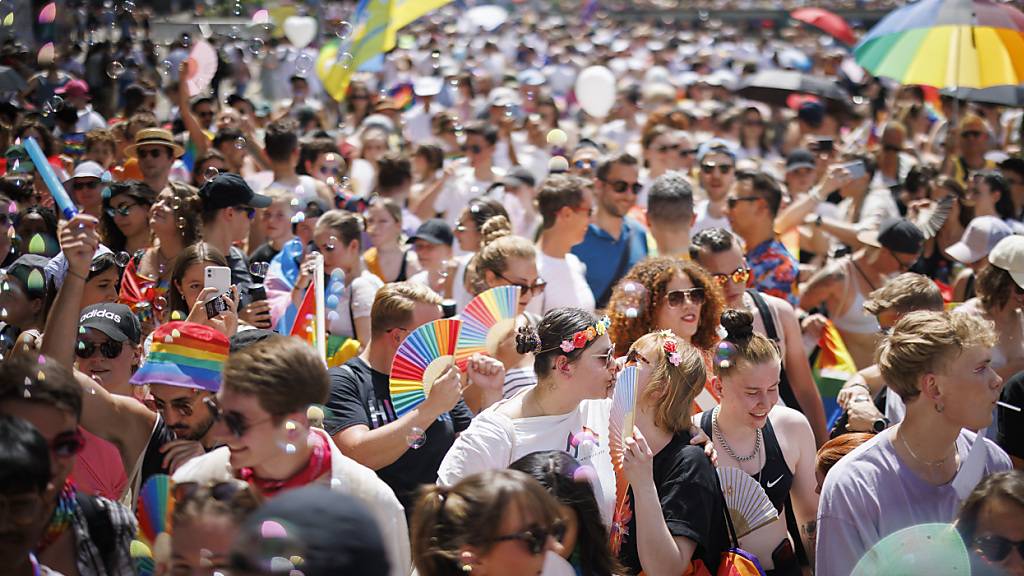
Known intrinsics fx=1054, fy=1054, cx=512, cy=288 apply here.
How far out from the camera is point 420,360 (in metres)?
3.68

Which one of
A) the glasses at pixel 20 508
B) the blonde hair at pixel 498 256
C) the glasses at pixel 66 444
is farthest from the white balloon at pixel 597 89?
the glasses at pixel 20 508

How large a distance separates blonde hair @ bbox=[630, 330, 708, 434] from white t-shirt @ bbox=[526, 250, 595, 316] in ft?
5.47

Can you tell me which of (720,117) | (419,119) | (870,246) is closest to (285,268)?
(870,246)

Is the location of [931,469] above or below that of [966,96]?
above

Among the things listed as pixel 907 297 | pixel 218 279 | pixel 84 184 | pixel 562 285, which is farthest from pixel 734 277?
pixel 84 184

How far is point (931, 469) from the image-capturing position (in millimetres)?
3148

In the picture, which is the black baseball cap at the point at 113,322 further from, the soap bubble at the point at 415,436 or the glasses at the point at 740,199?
the glasses at the point at 740,199

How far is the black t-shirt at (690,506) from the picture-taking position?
3.22 metres

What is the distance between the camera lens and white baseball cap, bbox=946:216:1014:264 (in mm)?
5746

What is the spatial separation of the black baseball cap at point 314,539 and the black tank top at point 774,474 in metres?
1.94

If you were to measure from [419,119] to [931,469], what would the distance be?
9.44 metres

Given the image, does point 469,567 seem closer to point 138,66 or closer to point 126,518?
point 126,518

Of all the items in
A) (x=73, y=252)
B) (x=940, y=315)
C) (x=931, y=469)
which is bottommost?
(x=931, y=469)

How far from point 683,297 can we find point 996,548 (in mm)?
2082
